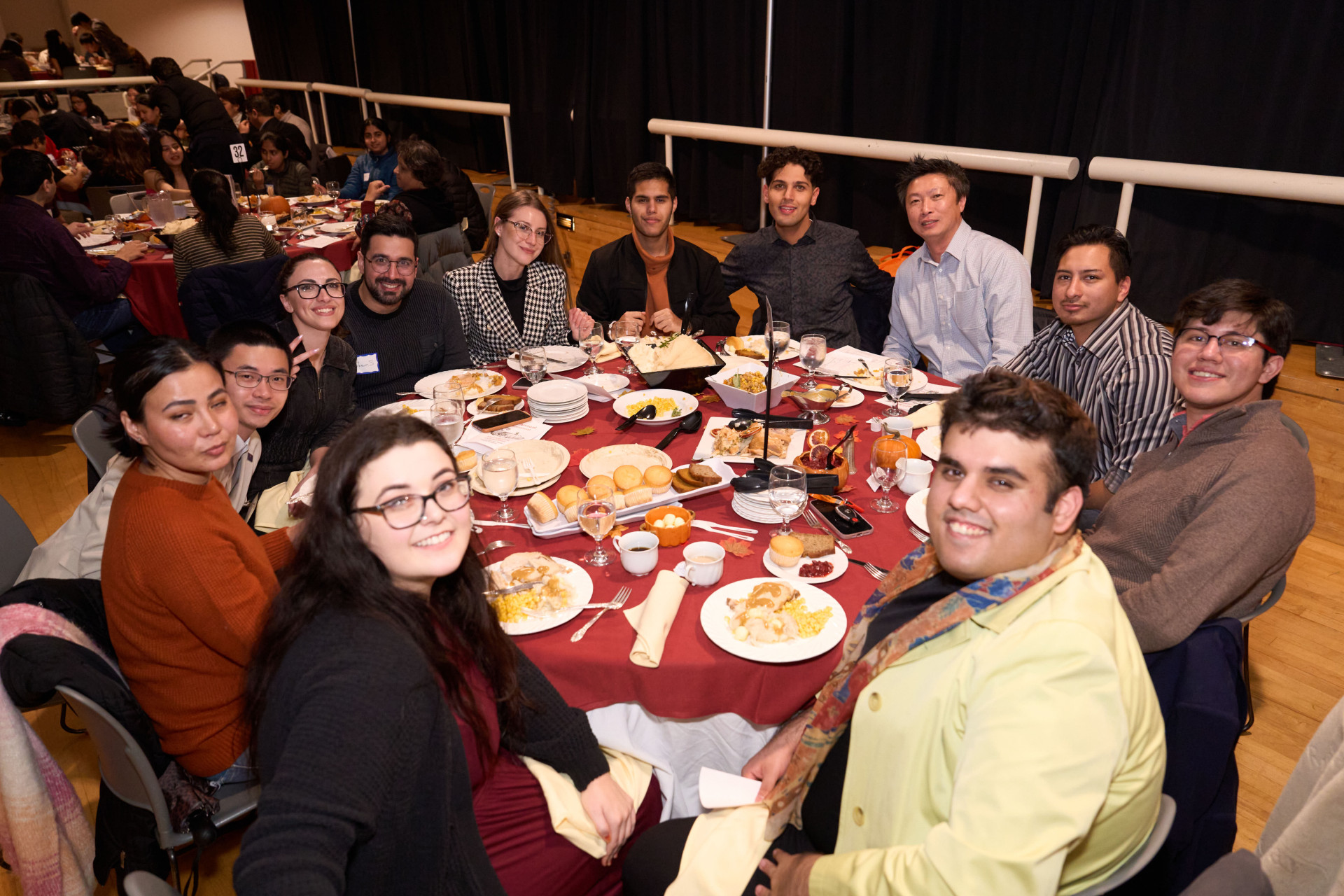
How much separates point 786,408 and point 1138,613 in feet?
4.31

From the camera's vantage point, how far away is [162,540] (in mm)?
1635

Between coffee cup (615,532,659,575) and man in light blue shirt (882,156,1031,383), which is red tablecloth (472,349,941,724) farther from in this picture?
Result: man in light blue shirt (882,156,1031,383)

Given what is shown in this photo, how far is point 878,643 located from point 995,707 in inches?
12.6

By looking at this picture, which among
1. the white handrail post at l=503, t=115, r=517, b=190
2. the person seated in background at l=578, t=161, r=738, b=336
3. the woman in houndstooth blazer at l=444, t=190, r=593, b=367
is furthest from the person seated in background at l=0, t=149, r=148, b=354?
the white handrail post at l=503, t=115, r=517, b=190

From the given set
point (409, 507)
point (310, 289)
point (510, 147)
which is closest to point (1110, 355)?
point (409, 507)

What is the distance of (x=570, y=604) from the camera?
1770mm

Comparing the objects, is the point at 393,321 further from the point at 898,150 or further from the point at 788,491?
the point at 898,150

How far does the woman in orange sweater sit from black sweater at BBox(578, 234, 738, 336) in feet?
7.83

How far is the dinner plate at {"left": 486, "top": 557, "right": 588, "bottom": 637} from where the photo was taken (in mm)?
1690

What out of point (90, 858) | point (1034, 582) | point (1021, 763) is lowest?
point (90, 858)

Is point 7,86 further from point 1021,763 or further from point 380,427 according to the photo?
point 1021,763

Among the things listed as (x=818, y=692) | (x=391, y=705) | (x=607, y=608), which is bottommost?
(x=818, y=692)

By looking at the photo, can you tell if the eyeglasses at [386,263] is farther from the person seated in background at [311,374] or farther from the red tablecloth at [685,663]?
the red tablecloth at [685,663]

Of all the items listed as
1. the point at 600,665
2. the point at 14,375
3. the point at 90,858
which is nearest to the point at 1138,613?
the point at 600,665
